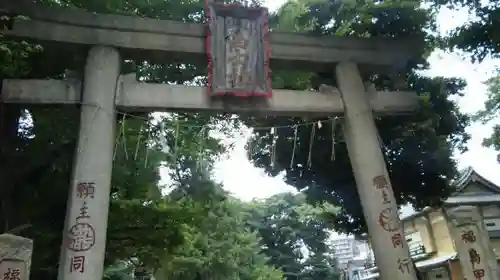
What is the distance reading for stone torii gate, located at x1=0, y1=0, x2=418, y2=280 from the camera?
217 inches

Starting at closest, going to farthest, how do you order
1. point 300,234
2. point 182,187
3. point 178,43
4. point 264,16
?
point 178,43 < point 264,16 < point 182,187 < point 300,234

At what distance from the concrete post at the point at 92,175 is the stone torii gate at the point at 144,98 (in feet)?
0.04

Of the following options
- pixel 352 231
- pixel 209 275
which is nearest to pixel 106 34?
pixel 352 231

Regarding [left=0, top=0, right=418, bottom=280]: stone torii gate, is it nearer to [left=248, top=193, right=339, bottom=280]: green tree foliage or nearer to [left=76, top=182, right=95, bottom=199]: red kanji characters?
[left=76, top=182, right=95, bottom=199]: red kanji characters

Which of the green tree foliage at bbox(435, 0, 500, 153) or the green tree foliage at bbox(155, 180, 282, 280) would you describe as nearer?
the green tree foliage at bbox(435, 0, 500, 153)

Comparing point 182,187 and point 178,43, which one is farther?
point 182,187

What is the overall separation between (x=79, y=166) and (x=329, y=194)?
756cm

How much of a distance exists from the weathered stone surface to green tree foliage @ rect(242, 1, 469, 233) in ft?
19.3

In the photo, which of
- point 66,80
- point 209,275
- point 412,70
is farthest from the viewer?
point 209,275

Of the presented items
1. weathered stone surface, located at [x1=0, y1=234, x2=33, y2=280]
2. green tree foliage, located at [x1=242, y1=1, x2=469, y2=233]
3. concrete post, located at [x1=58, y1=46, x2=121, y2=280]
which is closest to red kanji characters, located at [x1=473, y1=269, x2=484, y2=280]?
green tree foliage, located at [x1=242, y1=1, x2=469, y2=233]

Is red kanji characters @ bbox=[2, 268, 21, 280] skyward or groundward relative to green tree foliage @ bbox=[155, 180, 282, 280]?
groundward

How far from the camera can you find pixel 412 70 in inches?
430

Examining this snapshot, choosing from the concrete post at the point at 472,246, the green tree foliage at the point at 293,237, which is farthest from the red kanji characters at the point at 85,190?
the green tree foliage at the point at 293,237

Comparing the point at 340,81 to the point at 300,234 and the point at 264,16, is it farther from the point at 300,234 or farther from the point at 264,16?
the point at 300,234
